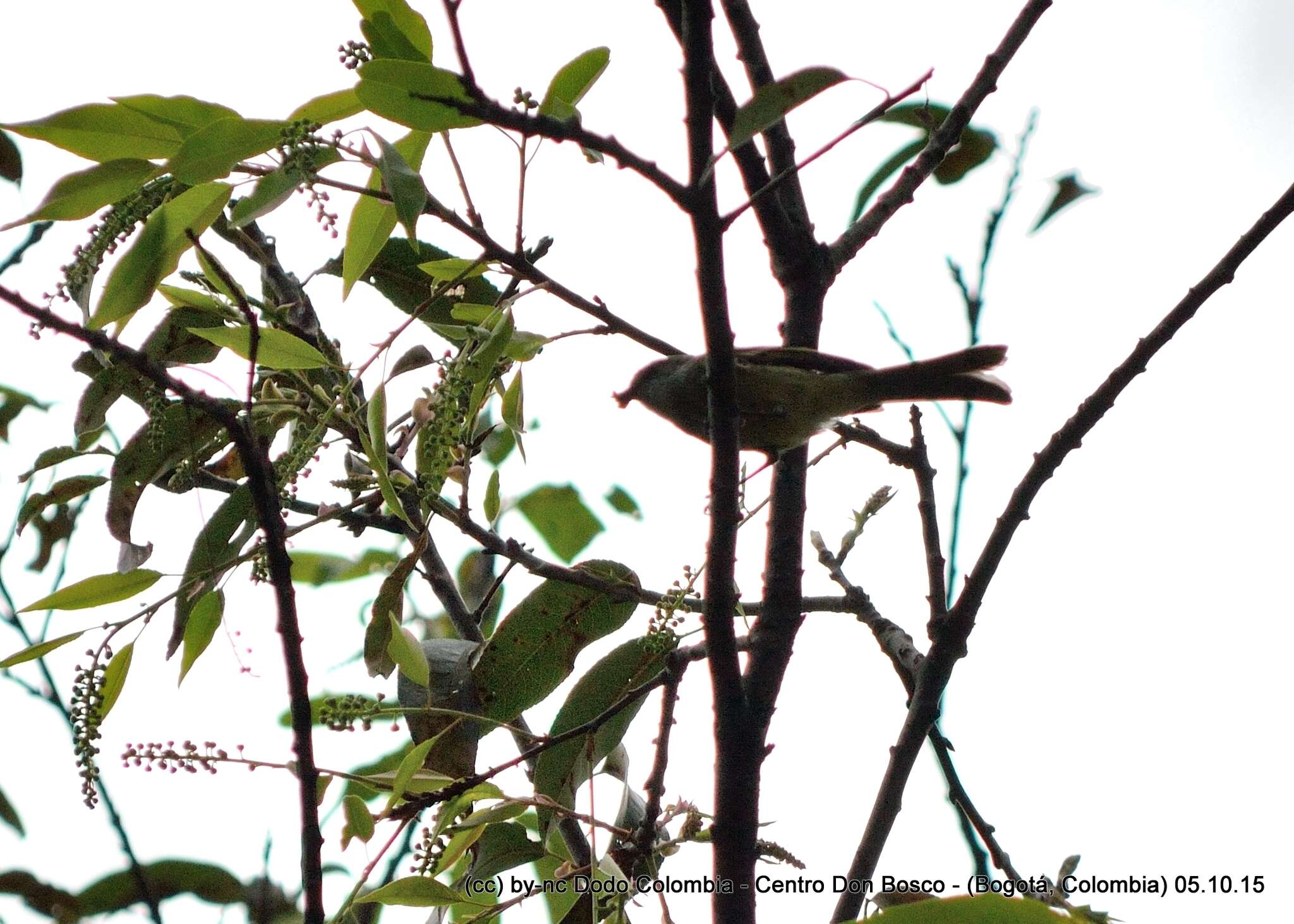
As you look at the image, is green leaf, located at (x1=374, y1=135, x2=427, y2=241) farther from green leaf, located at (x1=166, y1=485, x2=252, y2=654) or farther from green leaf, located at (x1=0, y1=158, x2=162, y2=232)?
green leaf, located at (x1=166, y1=485, x2=252, y2=654)

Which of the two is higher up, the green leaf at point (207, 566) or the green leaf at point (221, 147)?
the green leaf at point (221, 147)

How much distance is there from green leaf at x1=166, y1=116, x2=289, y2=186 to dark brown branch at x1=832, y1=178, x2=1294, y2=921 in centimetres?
138

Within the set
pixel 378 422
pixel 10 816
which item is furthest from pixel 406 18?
pixel 10 816

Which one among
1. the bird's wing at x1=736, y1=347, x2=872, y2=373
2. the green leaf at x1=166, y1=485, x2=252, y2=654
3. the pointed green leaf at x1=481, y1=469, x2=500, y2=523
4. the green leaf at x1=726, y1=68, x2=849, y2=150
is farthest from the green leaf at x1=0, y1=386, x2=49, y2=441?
the green leaf at x1=726, y1=68, x2=849, y2=150

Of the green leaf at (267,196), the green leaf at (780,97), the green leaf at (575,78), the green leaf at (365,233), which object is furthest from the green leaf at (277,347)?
the green leaf at (780,97)

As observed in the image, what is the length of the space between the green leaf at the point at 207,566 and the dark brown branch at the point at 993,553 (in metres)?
1.28

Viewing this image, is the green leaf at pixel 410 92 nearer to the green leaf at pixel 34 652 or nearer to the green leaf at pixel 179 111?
the green leaf at pixel 179 111

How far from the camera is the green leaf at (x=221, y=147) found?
5.70ft

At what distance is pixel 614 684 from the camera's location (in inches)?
93.4

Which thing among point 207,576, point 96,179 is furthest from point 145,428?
point 96,179

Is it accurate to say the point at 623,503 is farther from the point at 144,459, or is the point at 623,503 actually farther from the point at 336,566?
the point at 144,459

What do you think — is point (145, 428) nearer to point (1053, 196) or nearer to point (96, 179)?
point (96, 179)

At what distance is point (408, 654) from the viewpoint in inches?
75.5

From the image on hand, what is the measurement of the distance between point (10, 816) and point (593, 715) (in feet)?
3.90
